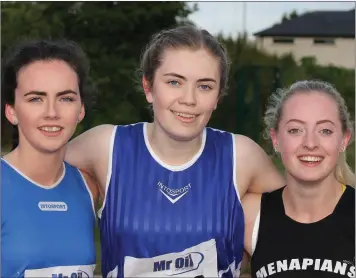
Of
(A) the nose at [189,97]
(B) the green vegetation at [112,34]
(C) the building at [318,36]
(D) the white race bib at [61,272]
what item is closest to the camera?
(D) the white race bib at [61,272]

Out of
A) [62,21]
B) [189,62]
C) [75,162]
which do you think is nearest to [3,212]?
[75,162]

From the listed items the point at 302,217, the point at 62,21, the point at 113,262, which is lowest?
the point at 113,262

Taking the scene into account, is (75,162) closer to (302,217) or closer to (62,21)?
(302,217)

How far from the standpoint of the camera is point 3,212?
96.9 inches

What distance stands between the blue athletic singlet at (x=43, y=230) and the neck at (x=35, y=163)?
3cm

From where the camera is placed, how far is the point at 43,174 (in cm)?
259

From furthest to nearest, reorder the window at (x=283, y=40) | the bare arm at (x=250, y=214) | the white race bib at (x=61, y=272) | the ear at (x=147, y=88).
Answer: the window at (x=283, y=40) < the ear at (x=147, y=88) < the bare arm at (x=250, y=214) < the white race bib at (x=61, y=272)

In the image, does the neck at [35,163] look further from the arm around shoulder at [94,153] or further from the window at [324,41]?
the window at [324,41]

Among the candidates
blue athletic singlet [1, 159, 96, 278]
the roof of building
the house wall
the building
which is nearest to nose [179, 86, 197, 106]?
blue athletic singlet [1, 159, 96, 278]

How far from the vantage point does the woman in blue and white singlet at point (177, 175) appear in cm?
269

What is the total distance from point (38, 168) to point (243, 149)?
2.92 ft

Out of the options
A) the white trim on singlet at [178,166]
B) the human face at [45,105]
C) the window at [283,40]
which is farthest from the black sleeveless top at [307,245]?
the window at [283,40]

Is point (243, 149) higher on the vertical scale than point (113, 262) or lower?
higher

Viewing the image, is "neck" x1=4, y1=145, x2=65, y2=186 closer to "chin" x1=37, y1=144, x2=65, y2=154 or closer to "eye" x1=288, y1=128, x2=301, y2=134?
"chin" x1=37, y1=144, x2=65, y2=154
